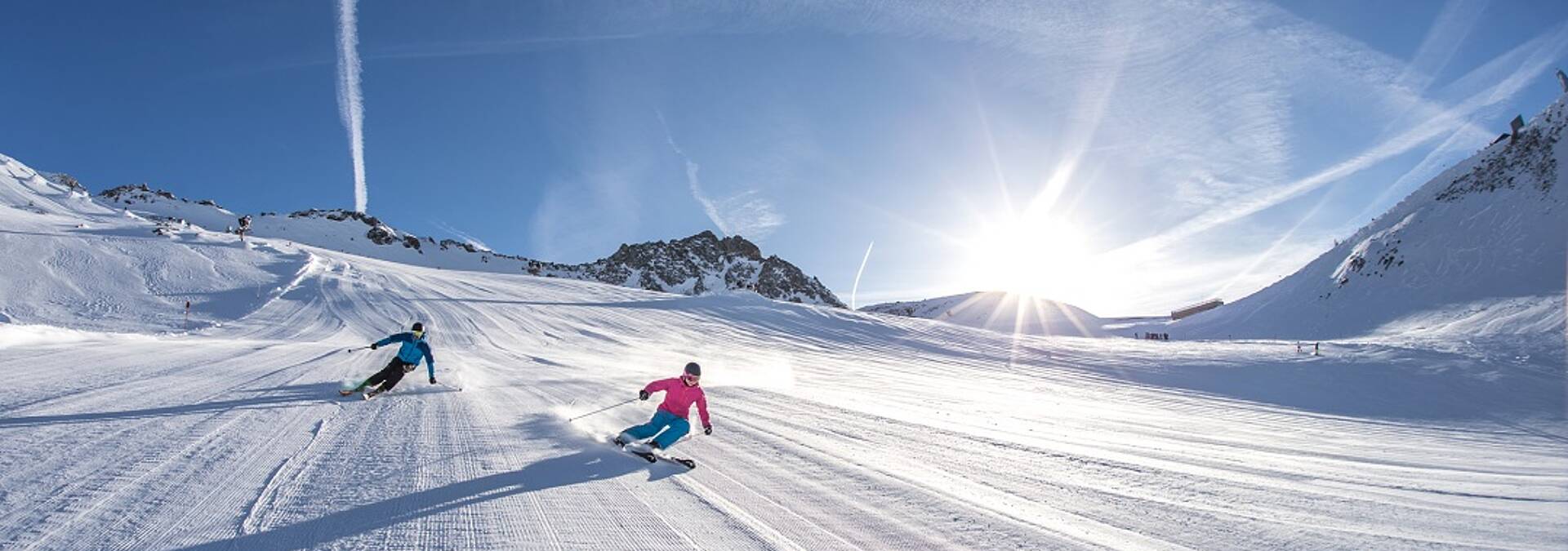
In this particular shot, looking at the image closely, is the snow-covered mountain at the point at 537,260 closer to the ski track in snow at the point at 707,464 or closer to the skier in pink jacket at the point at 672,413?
the ski track in snow at the point at 707,464

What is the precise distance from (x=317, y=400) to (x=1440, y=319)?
4238 cm

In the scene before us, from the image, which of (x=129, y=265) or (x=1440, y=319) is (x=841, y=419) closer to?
(x=129, y=265)

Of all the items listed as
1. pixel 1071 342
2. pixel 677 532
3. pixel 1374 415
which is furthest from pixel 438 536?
pixel 1071 342

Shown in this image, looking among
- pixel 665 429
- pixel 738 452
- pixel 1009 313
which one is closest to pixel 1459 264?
pixel 1009 313

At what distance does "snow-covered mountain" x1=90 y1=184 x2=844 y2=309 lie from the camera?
274ft

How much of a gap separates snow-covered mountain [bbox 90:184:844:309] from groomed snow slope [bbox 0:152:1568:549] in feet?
132

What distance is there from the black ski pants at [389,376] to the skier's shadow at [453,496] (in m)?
3.93

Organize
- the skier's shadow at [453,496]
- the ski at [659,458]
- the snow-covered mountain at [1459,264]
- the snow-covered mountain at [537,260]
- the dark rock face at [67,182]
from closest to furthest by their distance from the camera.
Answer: the skier's shadow at [453,496], the ski at [659,458], the snow-covered mountain at [1459,264], the dark rock face at [67,182], the snow-covered mountain at [537,260]

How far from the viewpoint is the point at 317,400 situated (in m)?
7.24

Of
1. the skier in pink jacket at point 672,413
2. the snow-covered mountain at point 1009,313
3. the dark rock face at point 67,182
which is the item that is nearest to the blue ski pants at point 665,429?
the skier in pink jacket at point 672,413

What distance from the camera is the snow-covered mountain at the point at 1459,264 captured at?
86.9ft

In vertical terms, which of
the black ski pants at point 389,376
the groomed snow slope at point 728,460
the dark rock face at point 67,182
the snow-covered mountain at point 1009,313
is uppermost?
the dark rock face at point 67,182

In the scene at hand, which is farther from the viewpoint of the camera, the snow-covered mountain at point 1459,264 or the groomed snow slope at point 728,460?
the snow-covered mountain at point 1459,264

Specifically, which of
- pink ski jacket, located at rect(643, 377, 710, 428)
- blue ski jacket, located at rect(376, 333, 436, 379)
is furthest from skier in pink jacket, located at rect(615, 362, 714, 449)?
blue ski jacket, located at rect(376, 333, 436, 379)
